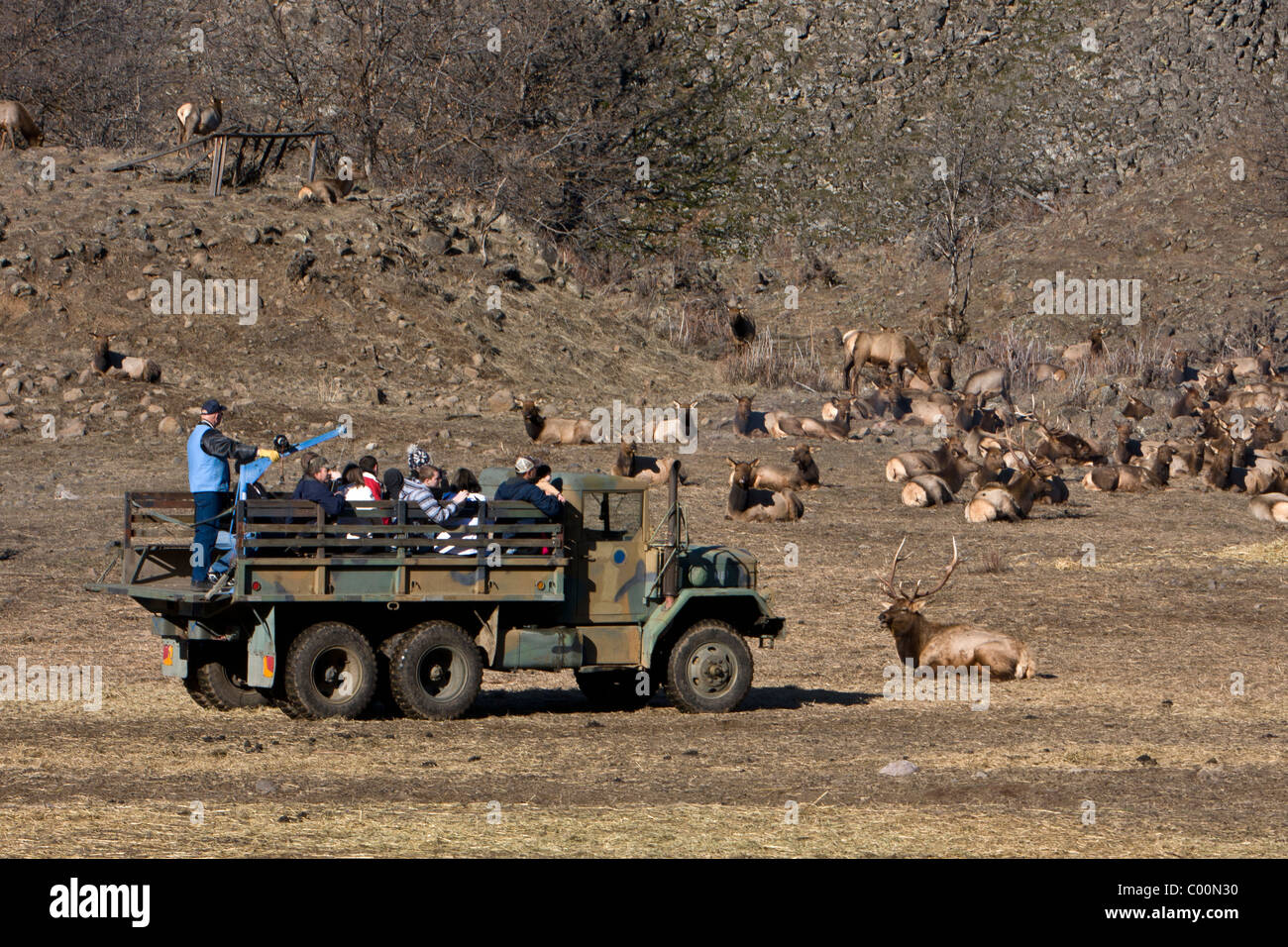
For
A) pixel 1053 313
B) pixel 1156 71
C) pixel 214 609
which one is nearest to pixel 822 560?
pixel 214 609

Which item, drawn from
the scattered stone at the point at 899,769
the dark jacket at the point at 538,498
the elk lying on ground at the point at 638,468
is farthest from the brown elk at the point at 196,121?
the scattered stone at the point at 899,769

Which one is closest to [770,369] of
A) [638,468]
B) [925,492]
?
[638,468]

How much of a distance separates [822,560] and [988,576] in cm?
231

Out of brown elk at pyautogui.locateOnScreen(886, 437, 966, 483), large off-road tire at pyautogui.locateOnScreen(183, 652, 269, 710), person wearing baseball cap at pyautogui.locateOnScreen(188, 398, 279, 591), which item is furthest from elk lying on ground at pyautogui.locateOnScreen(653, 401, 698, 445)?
person wearing baseball cap at pyautogui.locateOnScreen(188, 398, 279, 591)

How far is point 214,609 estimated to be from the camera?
1241cm

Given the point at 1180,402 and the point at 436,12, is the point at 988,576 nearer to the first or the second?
the point at 1180,402

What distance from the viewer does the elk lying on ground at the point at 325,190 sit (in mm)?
39562

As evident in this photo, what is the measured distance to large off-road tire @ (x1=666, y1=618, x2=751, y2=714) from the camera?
1346 cm

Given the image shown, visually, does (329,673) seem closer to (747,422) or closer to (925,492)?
(925,492)

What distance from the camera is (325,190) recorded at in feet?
131

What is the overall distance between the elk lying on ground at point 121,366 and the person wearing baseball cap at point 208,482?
1957cm

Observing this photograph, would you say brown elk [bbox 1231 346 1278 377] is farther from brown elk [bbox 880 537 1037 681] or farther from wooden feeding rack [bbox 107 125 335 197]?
brown elk [bbox 880 537 1037 681]

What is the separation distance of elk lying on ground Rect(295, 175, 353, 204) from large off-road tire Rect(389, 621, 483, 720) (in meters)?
28.4

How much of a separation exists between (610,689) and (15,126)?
32.9m
